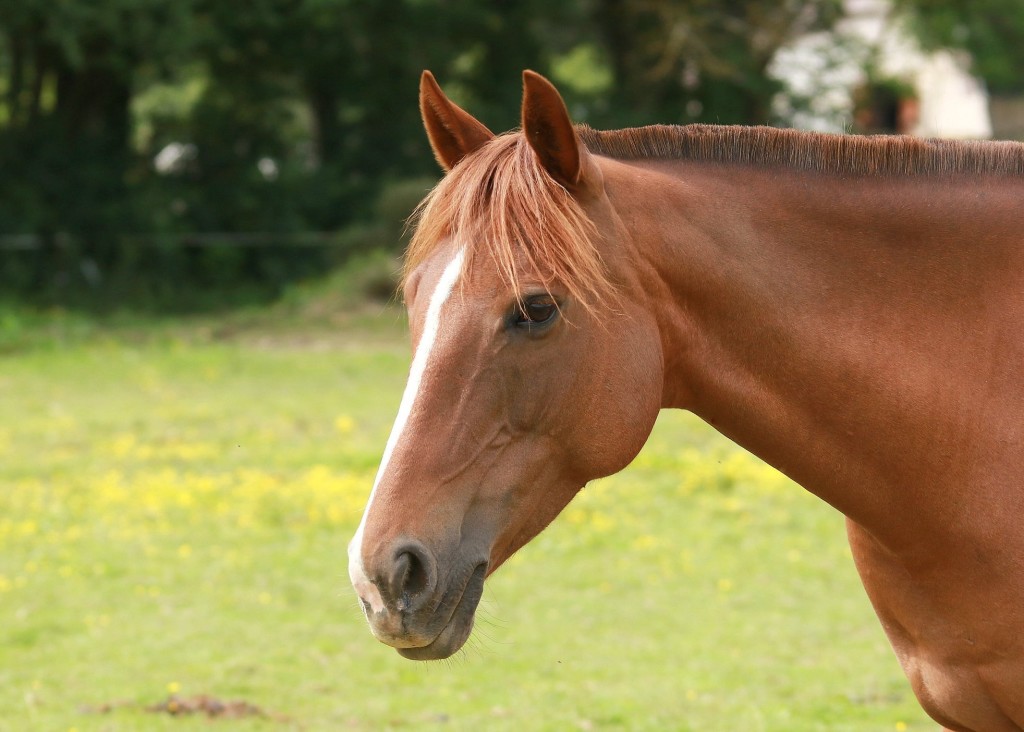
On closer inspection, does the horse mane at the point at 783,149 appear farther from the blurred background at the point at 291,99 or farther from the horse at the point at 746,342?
the blurred background at the point at 291,99

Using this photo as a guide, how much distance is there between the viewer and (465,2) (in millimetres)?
21438

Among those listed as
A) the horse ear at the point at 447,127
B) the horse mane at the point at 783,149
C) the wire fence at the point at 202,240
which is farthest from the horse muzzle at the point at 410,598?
the wire fence at the point at 202,240

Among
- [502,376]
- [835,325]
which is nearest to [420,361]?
[502,376]

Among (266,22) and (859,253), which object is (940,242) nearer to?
(859,253)

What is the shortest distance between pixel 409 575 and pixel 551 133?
3.06ft

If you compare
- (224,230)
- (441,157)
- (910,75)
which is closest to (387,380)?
(224,230)

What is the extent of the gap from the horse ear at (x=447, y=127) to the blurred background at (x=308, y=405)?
0.45m

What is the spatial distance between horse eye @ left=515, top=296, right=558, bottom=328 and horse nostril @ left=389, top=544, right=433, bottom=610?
1.64ft

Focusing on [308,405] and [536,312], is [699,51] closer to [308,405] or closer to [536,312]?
[308,405]

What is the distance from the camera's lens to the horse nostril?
7.10ft

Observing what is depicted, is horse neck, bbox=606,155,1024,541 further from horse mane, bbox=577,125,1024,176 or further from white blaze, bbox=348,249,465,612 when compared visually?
white blaze, bbox=348,249,465,612

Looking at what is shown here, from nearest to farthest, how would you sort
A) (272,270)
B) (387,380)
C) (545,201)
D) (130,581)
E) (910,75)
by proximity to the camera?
1. (545,201)
2. (130,581)
3. (387,380)
4. (272,270)
5. (910,75)

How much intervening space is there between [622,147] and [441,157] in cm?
42

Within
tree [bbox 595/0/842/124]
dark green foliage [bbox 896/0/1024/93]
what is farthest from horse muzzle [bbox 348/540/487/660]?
dark green foliage [bbox 896/0/1024/93]
